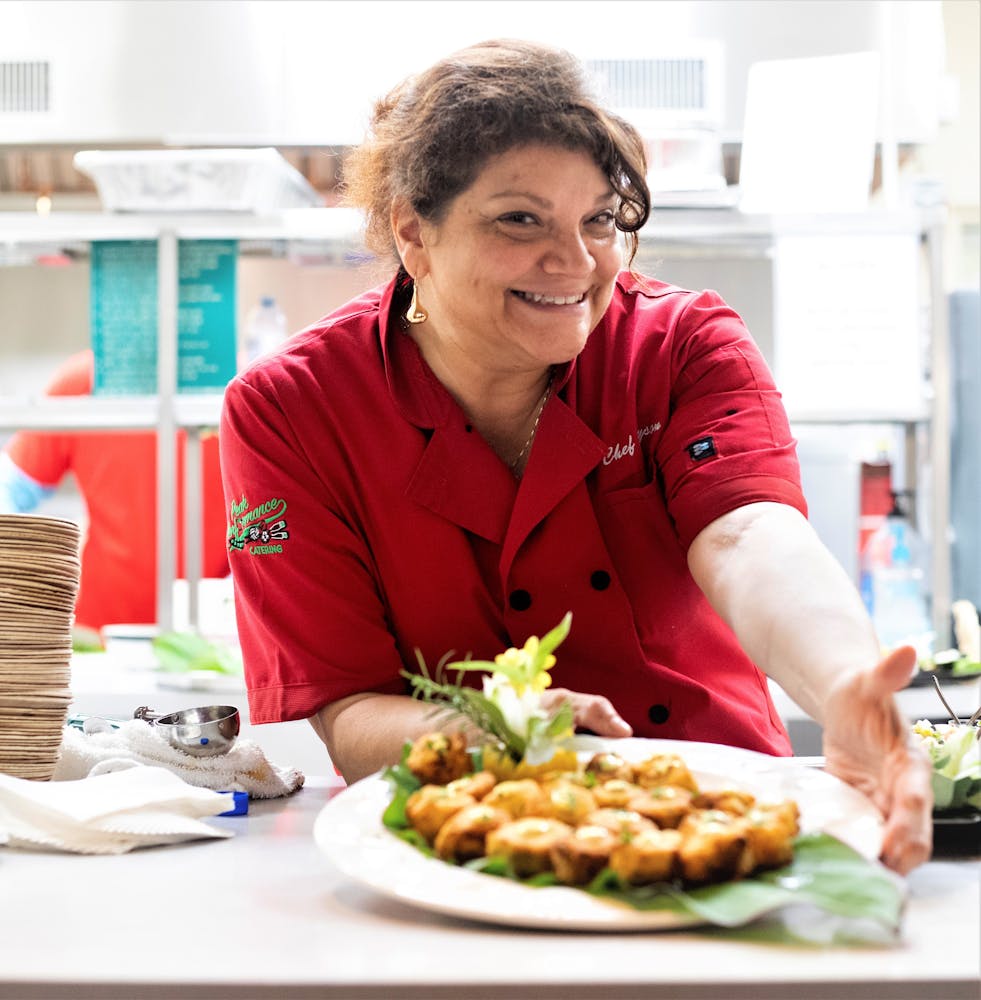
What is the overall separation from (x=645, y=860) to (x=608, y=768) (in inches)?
7.7

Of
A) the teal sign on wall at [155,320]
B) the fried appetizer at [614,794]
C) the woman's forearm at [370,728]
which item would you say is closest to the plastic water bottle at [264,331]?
the teal sign on wall at [155,320]

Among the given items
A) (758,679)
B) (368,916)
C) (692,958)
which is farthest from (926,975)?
(758,679)

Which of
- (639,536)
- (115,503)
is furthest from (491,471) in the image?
(115,503)

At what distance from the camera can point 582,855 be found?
0.87 m

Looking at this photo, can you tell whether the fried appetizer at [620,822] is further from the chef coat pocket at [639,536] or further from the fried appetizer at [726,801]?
the chef coat pocket at [639,536]

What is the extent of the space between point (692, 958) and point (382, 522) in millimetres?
815

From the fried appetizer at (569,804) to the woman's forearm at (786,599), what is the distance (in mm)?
259

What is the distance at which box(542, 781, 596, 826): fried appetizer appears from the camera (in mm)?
924

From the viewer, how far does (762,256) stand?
13.5 feet

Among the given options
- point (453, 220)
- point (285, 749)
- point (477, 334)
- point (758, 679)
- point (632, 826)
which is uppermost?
point (453, 220)

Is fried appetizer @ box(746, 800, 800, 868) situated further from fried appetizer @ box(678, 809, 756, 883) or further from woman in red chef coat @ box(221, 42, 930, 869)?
woman in red chef coat @ box(221, 42, 930, 869)

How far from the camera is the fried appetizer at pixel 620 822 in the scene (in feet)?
2.90

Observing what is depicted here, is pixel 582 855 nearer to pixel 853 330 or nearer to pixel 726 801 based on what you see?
pixel 726 801

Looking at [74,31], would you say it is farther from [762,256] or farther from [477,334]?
[477,334]
